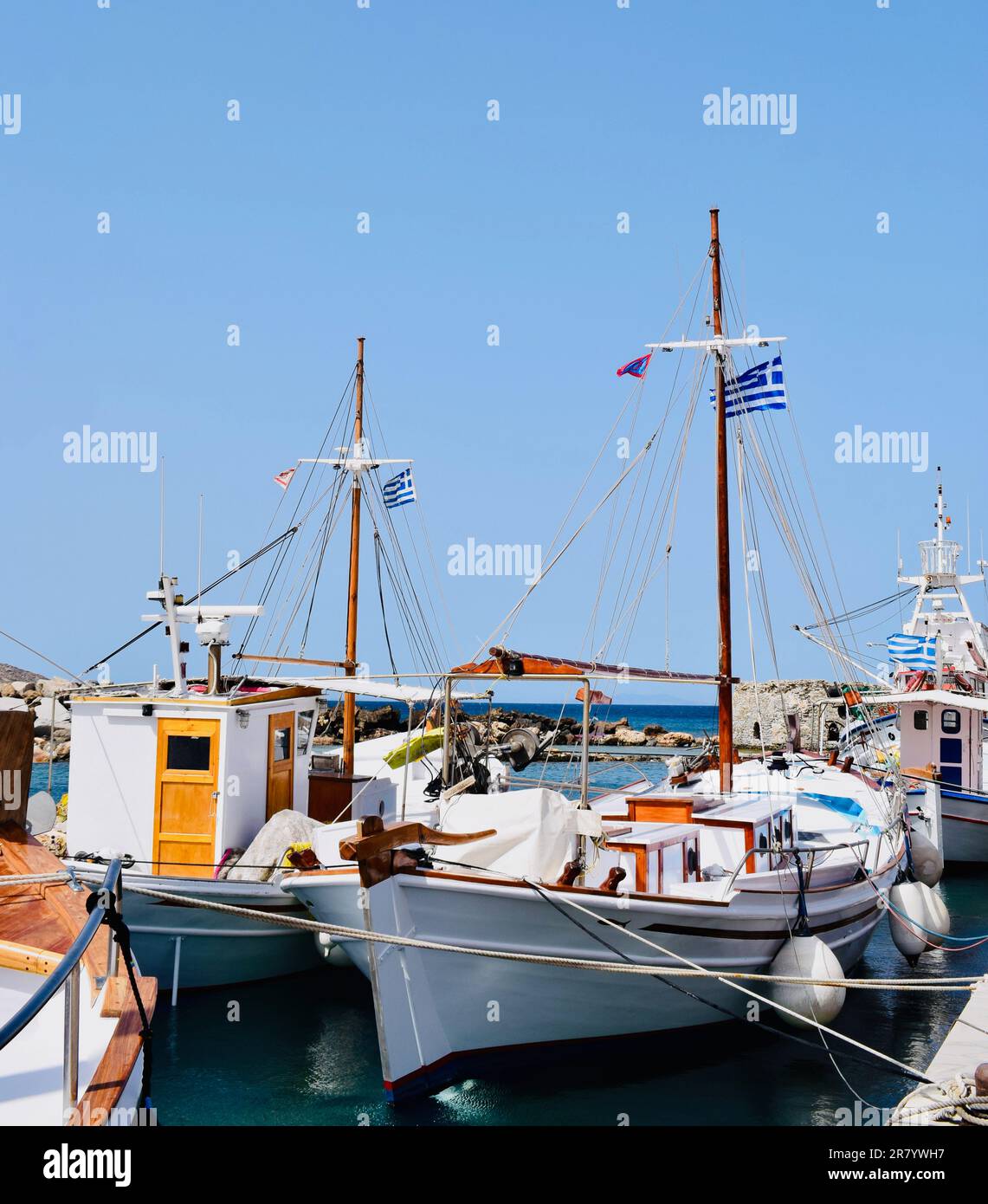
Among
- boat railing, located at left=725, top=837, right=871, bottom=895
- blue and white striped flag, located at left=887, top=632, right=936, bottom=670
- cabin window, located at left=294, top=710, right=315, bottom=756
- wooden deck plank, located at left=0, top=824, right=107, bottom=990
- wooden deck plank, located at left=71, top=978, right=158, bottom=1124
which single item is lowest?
boat railing, located at left=725, top=837, right=871, bottom=895

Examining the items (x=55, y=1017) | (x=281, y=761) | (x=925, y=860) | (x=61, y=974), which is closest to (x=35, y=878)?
(x=55, y=1017)

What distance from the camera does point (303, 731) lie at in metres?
17.6

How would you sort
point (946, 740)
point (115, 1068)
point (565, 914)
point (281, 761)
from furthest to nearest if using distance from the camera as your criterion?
point (946, 740) → point (281, 761) → point (565, 914) → point (115, 1068)

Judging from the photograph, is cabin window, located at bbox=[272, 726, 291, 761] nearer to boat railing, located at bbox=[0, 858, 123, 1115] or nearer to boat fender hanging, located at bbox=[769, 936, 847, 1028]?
boat fender hanging, located at bbox=[769, 936, 847, 1028]

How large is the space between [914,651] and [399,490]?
17.4 m

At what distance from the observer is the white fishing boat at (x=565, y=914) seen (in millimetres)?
11328

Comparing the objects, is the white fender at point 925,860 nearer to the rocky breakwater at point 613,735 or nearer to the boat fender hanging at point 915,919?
the boat fender hanging at point 915,919

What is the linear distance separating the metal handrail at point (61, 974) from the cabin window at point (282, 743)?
436 inches

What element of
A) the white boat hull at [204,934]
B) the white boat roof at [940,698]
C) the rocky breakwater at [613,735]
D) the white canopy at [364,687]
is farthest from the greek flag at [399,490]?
the rocky breakwater at [613,735]

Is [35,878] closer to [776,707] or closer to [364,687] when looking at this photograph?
[364,687]

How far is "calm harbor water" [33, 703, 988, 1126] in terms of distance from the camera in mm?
11406

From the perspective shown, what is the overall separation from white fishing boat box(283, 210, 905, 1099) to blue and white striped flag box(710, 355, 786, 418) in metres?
6.36

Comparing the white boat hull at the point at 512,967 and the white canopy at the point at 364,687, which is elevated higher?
the white canopy at the point at 364,687

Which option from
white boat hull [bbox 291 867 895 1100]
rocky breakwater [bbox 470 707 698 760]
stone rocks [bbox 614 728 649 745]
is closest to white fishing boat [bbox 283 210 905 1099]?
white boat hull [bbox 291 867 895 1100]
